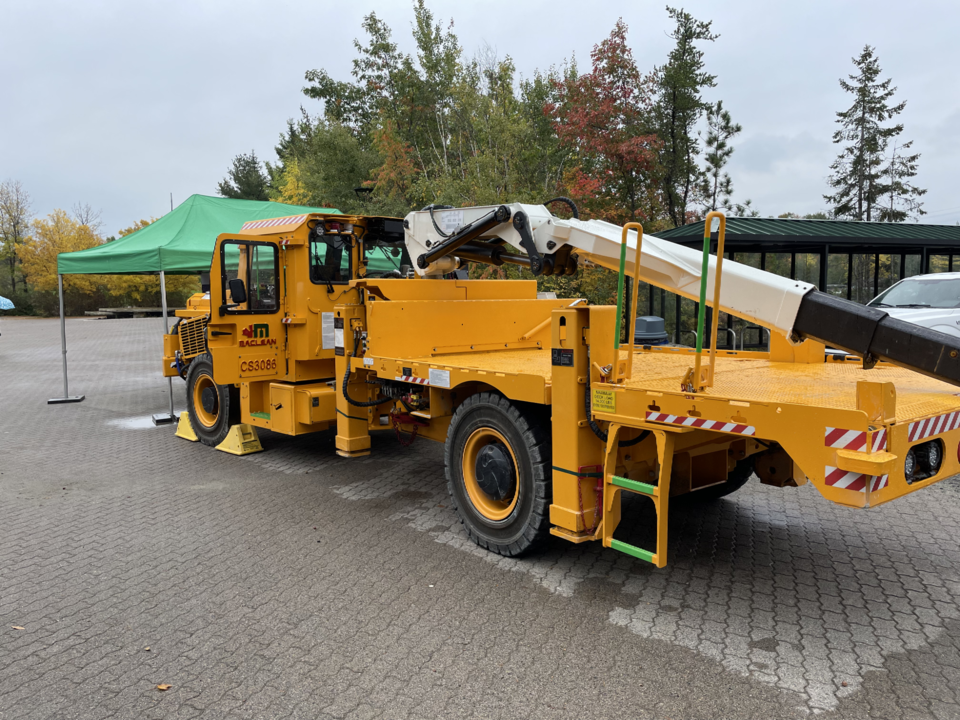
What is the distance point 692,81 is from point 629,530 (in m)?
15.0

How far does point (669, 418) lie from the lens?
11.7 ft

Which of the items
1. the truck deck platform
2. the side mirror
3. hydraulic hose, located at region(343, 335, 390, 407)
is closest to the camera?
the truck deck platform

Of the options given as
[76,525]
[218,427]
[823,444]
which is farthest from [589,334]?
[218,427]

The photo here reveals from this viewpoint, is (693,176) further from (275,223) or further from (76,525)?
(76,525)

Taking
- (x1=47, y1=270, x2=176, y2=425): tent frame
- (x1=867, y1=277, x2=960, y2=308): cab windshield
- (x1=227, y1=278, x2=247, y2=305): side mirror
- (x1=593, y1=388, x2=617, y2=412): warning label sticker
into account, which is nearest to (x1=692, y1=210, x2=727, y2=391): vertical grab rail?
(x1=593, y1=388, x2=617, y2=412): warning label sticker

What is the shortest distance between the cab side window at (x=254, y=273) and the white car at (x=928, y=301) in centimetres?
742

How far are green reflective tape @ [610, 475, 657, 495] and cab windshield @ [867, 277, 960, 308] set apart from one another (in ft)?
23.5

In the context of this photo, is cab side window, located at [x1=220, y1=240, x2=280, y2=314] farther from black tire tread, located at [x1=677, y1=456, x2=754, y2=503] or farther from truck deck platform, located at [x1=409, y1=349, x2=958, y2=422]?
black tire tread, located at [x1=677, y1=456, x2=754, y2=503]

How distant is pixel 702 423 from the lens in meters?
3.43

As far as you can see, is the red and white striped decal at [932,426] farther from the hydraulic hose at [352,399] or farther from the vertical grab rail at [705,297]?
the hydraulic hose at [352,399]

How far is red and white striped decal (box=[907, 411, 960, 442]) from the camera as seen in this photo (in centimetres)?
314

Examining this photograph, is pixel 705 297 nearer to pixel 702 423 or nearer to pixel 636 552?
pixel 702 423

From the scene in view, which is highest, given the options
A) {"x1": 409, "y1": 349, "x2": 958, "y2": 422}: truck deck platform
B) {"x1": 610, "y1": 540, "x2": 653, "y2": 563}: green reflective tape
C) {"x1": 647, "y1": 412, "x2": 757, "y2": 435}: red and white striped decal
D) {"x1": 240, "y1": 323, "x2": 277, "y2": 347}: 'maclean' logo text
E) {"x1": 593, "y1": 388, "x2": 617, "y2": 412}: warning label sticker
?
{"x1": 240, "y1": 323, "x2": 277, "y2": 347}: 'maclean' logo text

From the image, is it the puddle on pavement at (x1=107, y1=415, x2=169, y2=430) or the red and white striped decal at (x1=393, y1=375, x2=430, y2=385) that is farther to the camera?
the puddle on pavement at (x1=107, y1=415, x2=169, y2=430)
